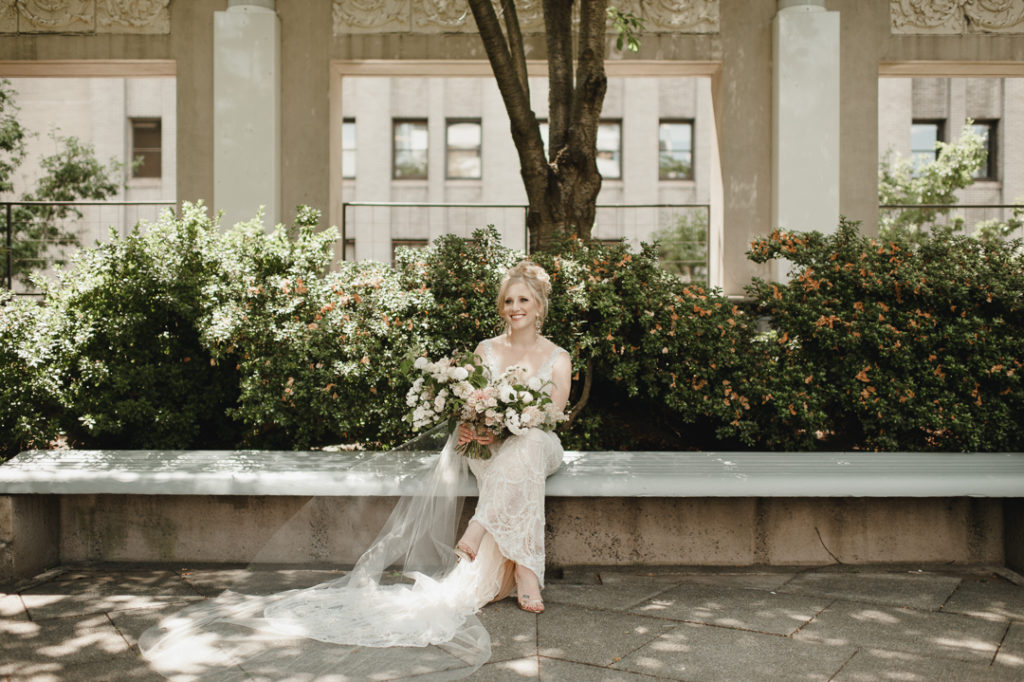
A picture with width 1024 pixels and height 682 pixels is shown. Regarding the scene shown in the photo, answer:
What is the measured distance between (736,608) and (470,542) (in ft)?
4.72

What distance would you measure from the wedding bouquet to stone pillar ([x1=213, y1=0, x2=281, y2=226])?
526cm

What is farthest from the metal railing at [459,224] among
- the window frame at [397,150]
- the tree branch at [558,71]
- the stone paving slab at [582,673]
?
the stone paving slab at [582,673]

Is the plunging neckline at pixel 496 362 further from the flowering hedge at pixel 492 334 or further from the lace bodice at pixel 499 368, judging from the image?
the flowering hedge at pixel 492 334

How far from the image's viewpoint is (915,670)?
374 centimetres

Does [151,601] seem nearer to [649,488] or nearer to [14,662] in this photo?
[14,662]

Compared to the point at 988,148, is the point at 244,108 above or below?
below

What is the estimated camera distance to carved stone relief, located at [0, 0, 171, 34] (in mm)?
9641

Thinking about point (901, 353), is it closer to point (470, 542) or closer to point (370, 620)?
point (470, 542)

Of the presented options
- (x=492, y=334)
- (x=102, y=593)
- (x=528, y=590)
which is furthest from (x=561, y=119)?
(x=102, y=593)

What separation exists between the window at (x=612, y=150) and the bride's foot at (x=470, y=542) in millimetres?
25967

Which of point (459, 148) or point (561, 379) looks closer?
point (561, 379)

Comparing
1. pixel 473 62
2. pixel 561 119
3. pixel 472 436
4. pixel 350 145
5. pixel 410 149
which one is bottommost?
pixel 472 436

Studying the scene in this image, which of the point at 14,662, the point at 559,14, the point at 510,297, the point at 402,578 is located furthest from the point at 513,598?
the point at 559,14

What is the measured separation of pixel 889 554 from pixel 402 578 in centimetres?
295
